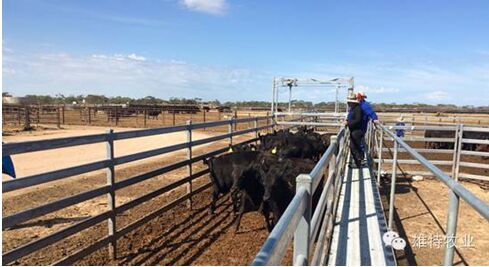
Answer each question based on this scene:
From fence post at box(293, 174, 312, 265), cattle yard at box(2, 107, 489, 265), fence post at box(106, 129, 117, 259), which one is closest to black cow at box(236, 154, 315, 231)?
cattle yard at box(2, 107, 489, 265)

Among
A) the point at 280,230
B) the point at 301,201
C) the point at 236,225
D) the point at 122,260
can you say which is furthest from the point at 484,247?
the point at 280,230

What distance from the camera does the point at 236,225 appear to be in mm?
6121

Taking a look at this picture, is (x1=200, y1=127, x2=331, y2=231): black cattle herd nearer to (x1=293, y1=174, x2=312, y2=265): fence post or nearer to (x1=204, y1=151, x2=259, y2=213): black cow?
(x1=204, y1=151, x2=259, y2=213): black cow

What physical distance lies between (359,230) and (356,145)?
4214 millimetres

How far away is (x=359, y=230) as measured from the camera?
14.4 feet

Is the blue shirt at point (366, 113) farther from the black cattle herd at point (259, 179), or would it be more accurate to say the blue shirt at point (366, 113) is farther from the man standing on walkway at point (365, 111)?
the black cattle herd at point (259, 179)

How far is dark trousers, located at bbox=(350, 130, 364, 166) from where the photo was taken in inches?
327

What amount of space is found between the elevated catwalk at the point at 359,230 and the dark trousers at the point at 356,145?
166 centimetres

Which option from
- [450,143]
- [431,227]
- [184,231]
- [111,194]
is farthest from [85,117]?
[431,227]

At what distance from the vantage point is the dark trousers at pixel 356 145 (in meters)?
8.30

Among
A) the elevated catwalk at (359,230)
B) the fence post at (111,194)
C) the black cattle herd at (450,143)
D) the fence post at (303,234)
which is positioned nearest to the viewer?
the fence post at (303,234)

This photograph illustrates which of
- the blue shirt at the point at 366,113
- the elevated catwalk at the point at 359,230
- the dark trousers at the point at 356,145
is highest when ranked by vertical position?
the blue shirt at the point at 366,113

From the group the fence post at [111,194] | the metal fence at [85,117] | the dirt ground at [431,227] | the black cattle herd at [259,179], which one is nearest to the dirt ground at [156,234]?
the fence post at [111,194]

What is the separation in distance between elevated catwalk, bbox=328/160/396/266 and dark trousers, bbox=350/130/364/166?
166 cm
